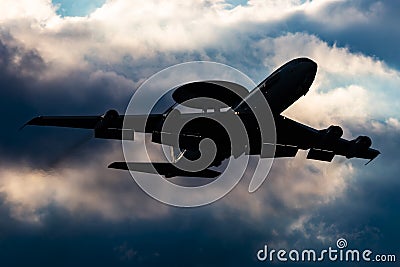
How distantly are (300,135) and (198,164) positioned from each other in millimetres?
11765

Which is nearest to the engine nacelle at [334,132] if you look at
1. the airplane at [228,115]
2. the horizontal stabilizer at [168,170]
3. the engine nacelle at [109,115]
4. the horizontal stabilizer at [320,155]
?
the airplane at [228,115]

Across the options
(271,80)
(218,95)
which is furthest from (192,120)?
(271,80)

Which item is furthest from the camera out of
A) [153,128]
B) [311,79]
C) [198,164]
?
[198,164]

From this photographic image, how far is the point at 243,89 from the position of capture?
6769 centimetres

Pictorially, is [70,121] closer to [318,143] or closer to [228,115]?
[228,115]

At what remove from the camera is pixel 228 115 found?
6738 cm

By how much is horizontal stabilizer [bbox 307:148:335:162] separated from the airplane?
0.94 meters

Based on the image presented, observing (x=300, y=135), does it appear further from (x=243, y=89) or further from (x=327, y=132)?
(x=243, y=89)

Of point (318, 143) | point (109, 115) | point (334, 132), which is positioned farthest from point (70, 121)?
point (334, 132)

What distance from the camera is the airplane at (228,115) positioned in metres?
65.4

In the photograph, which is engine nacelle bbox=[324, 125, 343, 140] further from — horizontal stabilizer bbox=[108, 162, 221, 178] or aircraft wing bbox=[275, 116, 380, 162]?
horizontal stabilizer bbox=[108, 162, 221, 178]

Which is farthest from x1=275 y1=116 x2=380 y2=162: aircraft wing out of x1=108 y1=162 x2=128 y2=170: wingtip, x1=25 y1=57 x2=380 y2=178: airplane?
x1=108 y1=162 x2=128 y2=170: wingtip

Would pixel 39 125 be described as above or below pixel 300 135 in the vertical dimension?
below

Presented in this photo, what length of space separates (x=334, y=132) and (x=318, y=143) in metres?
4.22
